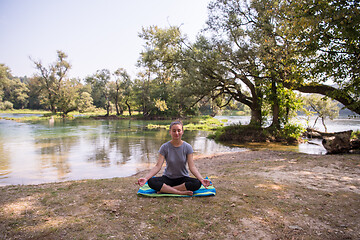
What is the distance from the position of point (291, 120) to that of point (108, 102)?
50.0 meters

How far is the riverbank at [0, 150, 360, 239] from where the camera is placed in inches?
131

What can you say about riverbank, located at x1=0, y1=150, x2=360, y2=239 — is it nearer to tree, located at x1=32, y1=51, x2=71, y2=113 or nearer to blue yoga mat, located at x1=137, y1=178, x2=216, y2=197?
blue yoga mat, located at x1=137, y1=178, x2=216, y2=197

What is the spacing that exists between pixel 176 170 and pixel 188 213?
113cm

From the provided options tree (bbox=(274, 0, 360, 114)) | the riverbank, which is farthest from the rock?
the riverbank

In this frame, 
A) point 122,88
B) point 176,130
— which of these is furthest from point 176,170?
point 122,88

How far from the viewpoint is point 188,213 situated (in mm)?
3961

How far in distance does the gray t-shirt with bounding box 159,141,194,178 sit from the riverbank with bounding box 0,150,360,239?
58 centimetres

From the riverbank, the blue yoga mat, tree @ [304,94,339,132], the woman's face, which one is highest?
tree @ [304,94,339,132]

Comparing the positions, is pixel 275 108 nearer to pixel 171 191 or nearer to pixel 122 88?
pixel 171 191

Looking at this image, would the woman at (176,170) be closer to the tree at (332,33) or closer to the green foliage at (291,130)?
the tree at (332,33)

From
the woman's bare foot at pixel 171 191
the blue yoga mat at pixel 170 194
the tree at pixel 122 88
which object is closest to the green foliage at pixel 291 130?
the blue yoga mat at pixel 170 194

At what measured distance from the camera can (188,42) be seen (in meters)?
21.2

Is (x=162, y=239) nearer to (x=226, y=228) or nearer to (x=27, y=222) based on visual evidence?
(x=226, y=228)

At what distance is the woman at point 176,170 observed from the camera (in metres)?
4.75
